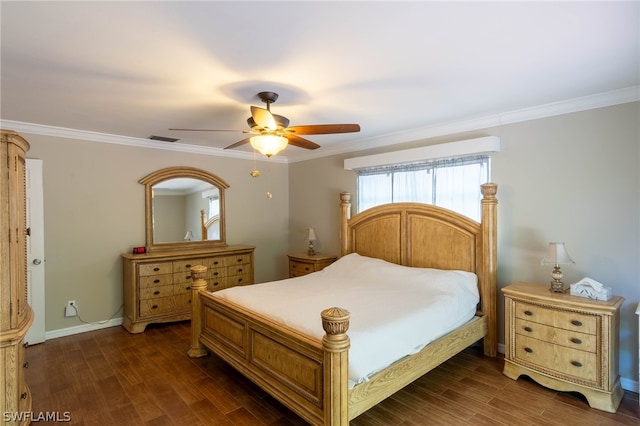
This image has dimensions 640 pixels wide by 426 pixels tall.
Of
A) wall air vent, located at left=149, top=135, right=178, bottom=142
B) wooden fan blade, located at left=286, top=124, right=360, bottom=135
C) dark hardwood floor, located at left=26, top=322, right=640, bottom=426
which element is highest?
wall air vent, located at left=149, top=135, right=178, bottom=142

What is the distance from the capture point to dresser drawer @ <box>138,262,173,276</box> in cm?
404

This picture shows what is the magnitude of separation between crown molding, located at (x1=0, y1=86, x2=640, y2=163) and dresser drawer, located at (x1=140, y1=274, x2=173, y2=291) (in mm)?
1741

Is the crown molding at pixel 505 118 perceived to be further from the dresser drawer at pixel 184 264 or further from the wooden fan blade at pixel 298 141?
the dresser drawer at pixel 184 264

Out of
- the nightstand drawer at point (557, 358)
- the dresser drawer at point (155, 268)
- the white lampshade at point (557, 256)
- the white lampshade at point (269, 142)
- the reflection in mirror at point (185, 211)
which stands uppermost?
the white lampshade at point (269, 142)

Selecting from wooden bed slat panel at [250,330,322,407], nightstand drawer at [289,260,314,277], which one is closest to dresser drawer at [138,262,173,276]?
nightstand drawer at [289,260,314,277]

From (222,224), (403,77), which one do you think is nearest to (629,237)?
(403,77)

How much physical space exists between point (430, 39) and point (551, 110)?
6.28ft

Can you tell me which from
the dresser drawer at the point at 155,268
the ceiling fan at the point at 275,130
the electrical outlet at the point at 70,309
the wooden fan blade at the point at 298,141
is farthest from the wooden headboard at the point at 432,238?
the electrical outlet at the point at 70,309

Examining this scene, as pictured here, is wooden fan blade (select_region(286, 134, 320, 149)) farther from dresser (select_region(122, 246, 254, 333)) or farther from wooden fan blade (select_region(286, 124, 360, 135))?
dresser (select_region(122, 246, 254, 333))

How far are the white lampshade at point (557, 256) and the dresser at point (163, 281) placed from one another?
12.3ft

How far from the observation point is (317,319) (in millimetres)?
2406

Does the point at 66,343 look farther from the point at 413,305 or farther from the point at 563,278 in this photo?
the point at 563,278

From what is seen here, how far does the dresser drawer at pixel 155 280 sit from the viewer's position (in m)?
4.05

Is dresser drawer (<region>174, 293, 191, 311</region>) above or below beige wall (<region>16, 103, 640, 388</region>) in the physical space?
below
